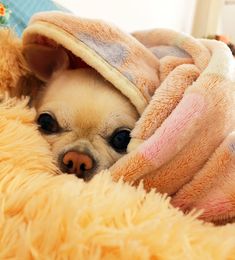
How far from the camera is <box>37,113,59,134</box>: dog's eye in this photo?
768 mm

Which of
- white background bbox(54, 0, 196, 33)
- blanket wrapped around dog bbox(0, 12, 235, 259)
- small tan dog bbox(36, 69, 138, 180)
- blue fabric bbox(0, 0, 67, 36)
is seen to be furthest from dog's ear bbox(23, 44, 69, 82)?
white background bbox(54, 0, 196, 33)

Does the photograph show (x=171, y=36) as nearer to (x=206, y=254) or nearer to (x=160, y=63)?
(x=160, y=63)

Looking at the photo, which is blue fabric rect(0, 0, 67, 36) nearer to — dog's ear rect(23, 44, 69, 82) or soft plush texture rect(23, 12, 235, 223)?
dog's ear rect(23, 44, 69, 82)

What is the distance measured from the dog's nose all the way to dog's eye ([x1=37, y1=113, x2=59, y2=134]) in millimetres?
111

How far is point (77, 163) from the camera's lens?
2.19 ft

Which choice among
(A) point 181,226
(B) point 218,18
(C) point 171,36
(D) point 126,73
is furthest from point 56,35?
(B) point 218,18

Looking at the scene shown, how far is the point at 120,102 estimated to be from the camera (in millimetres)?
761

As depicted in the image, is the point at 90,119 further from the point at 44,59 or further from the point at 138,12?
the point at 138,12

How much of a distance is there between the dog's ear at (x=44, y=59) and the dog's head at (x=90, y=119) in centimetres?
10

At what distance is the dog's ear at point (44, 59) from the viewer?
84 centimetres

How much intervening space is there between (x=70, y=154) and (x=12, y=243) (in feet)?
0.96

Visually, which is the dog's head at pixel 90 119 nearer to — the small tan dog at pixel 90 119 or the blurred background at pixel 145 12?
the small tan dog at pixel 90 119

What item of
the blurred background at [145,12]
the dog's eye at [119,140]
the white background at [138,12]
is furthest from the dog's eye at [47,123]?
the white background at [138,12]

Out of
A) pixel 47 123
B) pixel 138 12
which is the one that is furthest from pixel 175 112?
pixel 138 12
